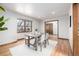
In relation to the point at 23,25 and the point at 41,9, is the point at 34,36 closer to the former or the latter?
the point at 23,25

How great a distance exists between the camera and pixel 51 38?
2467mm

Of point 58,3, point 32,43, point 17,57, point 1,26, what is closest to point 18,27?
point 1,26

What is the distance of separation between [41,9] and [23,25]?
2.10 ft

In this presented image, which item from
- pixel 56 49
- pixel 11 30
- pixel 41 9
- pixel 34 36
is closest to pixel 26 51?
pixel 34 36

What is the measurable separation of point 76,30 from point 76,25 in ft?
0.41

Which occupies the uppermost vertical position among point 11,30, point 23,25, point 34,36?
point 23,25

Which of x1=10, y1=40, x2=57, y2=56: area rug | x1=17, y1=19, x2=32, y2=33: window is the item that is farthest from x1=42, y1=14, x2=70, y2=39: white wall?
x1=17, y1=19, x2=32, y2=33: window

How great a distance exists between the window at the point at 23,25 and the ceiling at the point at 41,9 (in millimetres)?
213

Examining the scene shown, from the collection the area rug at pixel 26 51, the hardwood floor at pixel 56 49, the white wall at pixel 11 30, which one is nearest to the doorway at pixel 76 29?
the hardwood floor at pixel 56 49

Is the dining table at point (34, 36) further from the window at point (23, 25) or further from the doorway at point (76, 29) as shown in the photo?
the doorway at point (76, 29)

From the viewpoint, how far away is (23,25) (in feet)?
8.09

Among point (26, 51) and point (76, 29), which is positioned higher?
point (76, 29)

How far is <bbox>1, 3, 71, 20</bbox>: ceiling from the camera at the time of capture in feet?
7.50

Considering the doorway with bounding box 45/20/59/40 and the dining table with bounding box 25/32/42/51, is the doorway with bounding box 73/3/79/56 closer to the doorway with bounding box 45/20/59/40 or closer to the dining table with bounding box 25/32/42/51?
the doorway with bounding box 45/20/59/40
